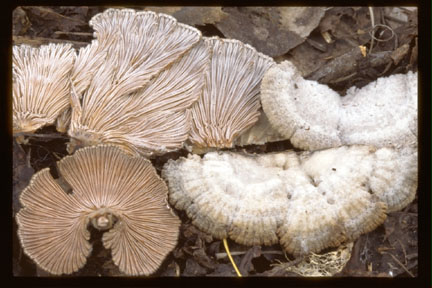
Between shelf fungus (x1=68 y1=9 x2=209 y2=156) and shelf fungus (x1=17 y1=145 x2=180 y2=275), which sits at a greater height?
shelf fungus (x1=68 y1=9 x2=209 y2=156)

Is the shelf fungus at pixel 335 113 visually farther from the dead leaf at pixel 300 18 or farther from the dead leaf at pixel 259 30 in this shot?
the dead leaf at pixel 300 18

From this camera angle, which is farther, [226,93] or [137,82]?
[226,93]

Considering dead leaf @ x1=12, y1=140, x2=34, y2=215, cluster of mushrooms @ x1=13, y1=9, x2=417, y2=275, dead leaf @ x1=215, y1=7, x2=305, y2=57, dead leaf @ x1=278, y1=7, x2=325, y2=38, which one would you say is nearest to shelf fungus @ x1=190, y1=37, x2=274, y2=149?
cluster of mushrooms @ x1=13, y1=9, x2=417, y2=275

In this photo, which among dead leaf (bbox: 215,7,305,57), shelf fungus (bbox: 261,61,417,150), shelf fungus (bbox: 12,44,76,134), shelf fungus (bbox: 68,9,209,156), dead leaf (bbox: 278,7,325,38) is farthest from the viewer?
dead leaf (bbox: 278,7,325,38)

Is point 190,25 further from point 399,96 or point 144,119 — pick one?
point 399,96

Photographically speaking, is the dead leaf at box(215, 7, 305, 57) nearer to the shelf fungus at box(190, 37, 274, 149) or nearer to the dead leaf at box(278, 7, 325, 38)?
the dead leaf at box(278, 7, 325, 38)
